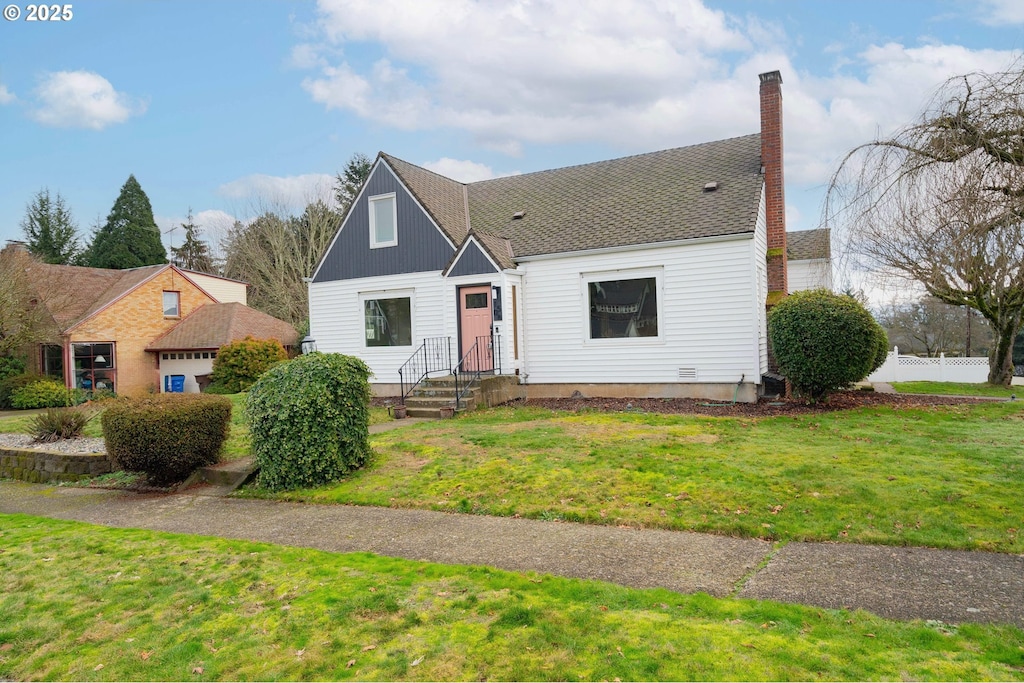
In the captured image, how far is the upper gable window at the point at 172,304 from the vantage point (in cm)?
3156

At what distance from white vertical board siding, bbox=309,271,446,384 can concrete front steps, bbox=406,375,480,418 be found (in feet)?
5.93

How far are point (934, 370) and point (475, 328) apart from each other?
64.4 ft

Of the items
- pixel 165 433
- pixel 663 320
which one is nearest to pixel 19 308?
pixel 165 433

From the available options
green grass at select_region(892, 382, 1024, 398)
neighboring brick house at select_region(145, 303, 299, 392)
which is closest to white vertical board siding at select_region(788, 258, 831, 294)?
green grass at select_region(892, 382, 1024, 398)

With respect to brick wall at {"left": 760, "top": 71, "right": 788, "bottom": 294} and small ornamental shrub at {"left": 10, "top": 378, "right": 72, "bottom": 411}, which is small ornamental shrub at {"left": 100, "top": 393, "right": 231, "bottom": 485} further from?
small ornamental shrub at {"left": 10, "top": 378, "right": 72, "bottom": 411}

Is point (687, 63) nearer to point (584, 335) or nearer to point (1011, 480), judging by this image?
point (584, 335)

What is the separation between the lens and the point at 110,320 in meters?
28.7

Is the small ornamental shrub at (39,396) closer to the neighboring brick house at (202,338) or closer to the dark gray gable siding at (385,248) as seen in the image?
the neighboring brick house at (202,338)

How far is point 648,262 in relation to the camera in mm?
14883

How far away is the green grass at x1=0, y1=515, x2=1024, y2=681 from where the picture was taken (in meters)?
3.44

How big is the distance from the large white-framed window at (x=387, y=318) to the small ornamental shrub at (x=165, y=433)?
28.8ft

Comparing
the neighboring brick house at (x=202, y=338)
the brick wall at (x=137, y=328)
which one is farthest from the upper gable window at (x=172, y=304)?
the neighboring brick house at (x=202, y=338)

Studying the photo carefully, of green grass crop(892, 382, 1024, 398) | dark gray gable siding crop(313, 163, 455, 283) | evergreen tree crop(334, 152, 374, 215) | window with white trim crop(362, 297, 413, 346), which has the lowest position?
green grass crop(892, 382, 1024, 398)

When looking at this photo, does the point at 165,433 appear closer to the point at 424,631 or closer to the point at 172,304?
the point at 424,631
